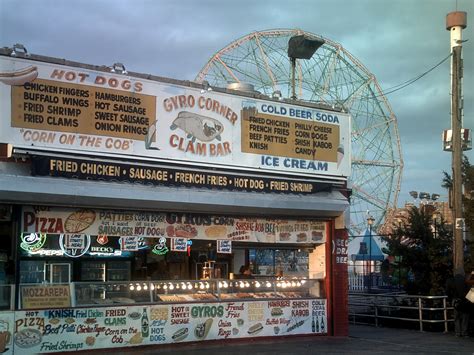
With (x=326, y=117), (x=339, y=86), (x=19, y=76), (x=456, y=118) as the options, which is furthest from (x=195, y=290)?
(x=339, y=86)

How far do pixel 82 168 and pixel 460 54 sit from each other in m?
10.2

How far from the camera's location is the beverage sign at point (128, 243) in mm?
12625

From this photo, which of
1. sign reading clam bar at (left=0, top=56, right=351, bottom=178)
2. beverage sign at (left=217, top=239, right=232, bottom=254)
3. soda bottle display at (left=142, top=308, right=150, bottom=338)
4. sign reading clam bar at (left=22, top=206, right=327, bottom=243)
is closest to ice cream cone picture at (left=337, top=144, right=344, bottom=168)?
sign reading clam bar at (left=0, top=56, right=351, bottom=178)

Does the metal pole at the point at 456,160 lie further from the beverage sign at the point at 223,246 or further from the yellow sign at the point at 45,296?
the yellow sign at the point at 45,296

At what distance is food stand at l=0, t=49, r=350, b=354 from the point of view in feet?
37.7

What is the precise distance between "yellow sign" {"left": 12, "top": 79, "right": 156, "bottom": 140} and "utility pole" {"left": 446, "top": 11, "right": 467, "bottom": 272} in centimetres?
792

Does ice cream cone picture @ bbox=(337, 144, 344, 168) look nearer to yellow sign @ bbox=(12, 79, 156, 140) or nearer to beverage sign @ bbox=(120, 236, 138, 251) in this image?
yellow sign @ bbox=(12, 79, 156, 140)

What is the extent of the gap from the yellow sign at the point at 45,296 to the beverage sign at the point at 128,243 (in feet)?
4.60

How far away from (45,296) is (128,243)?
1.96 m

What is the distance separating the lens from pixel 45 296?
1145 centimetres

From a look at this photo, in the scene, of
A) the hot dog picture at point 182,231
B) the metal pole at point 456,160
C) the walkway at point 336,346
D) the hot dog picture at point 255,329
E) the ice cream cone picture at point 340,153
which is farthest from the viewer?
the metal pole at point 456,160

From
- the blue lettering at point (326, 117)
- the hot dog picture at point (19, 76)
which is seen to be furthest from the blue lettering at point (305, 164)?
the hot dog picture at point (19, 76)

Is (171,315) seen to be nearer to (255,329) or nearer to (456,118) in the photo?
(255,329)

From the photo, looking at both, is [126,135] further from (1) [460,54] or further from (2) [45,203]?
(1) [460,54]
